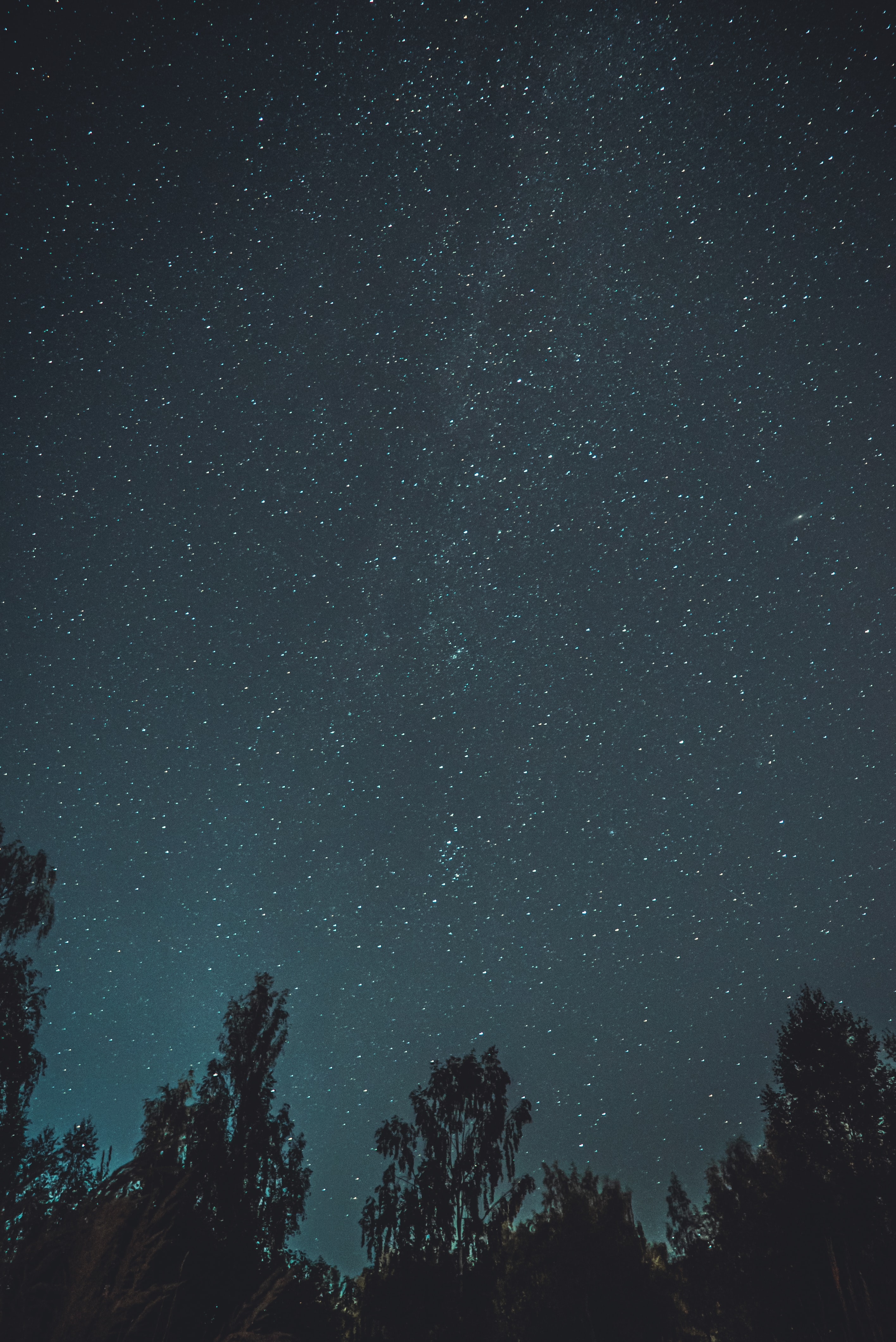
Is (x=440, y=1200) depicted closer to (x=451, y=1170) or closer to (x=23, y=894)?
(x=451, y=1170)

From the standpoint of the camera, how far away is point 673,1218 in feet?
125

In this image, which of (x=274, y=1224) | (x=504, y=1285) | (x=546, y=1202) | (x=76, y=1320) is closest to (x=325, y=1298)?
(x=274, y=1224)

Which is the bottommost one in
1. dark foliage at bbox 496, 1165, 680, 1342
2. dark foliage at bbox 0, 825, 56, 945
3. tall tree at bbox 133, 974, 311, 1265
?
dark foliage at bbox 496, 1165, 680, 1342

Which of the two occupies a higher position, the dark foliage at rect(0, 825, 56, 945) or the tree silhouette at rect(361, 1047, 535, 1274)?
the dark foliage at rect(0, 825, 56, 945)

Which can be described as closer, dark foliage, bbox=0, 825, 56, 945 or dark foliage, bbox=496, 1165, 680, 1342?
dark foliage, bbox=0, 825, 56, 945

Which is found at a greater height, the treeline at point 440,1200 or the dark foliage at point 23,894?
the dark foliage at point 23,894

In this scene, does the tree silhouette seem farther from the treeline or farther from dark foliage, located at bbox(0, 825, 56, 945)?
dark foliage, located at bbox(0, 825, 56, 945)

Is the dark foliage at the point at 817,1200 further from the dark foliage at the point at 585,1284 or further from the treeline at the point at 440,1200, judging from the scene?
the dark foliage at the point at 585,1284

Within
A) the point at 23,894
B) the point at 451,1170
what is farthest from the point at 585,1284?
the point at 23,894

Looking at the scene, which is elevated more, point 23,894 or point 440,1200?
point 23,894

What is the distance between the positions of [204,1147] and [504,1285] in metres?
21.3

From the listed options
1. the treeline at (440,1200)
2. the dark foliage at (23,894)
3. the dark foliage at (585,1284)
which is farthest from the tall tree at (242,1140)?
the dark foliage at (585,1284)

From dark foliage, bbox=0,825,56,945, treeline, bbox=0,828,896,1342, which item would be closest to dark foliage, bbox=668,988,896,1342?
treeline, bbox=0,828,896,1342

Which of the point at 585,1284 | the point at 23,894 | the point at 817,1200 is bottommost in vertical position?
the point at 585,1284
